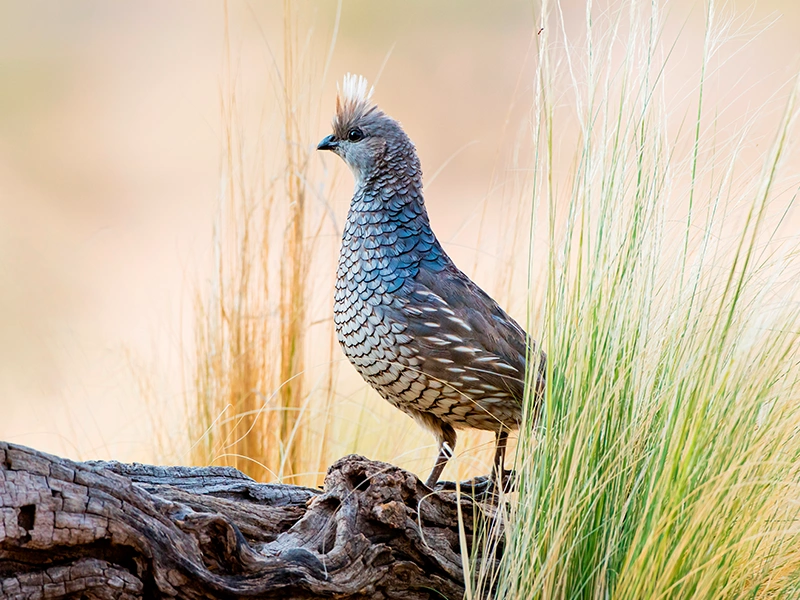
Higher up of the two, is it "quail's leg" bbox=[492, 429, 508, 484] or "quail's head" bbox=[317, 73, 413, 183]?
"quail's head" bbox=[317, 73, 413, 183]

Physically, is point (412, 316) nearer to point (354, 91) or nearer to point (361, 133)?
point (361, 133)

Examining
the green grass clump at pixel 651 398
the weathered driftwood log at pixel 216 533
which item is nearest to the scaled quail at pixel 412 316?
the weathered driftwood log at pixel 216 533

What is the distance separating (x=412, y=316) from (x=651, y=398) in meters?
0.75

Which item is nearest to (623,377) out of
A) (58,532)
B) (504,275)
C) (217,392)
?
(58,532)

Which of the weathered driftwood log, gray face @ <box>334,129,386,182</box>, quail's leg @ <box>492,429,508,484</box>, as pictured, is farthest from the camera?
gray face @ <box>334,129,386,182</box>

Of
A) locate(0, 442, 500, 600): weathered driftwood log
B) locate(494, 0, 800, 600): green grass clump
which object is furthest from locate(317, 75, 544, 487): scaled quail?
locate(494, 0, 800, 600): green grass clump

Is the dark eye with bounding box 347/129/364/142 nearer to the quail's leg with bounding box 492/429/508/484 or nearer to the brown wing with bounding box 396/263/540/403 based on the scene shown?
the brown wing with bounding box 396/263/540/403

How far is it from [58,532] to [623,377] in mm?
1178

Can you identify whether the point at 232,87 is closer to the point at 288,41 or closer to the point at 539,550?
the point at 288,41

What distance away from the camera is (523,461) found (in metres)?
A: 2.04

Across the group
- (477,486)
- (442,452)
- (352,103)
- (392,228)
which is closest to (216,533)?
(442,452)

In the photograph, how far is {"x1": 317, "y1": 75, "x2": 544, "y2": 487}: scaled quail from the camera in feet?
8.07

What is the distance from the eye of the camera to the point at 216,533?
190 centimetres

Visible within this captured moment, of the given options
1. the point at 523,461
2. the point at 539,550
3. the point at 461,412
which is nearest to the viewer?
the point at 539,550
